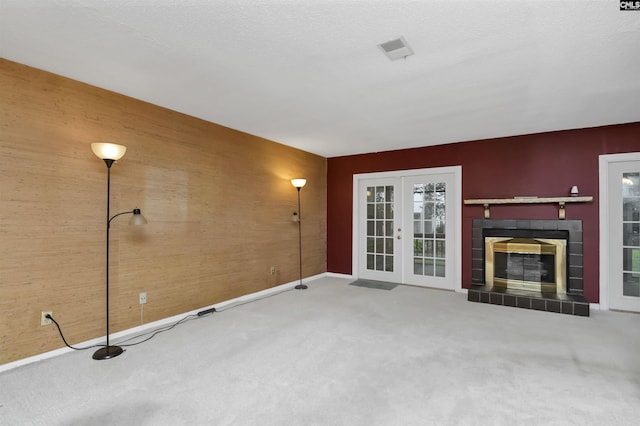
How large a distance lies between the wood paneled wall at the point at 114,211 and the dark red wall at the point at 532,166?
296cm

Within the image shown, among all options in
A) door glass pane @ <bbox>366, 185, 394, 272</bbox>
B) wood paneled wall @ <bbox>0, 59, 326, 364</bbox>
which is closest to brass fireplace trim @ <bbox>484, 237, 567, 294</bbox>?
door glass pane @ <bbox>366, 185, 394, 272</bbox>

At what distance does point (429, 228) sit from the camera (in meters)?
5.50

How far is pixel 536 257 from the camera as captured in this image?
4586 mm

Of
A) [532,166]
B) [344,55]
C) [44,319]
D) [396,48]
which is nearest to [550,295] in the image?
[532,166]

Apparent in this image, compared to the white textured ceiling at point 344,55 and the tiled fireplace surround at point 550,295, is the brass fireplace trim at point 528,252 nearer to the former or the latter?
the tiled fireplace surround at point 550,295

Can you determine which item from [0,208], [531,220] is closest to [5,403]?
[0,208]

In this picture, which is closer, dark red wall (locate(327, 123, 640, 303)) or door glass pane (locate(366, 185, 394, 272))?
dark red wall (locate(327, 123, 640, 303))

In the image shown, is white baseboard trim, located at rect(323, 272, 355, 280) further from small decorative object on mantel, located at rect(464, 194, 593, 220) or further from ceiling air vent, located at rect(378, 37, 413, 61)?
ceiling air vent, located at rect(378, 37, 413, 61)

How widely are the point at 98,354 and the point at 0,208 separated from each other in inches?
56.9

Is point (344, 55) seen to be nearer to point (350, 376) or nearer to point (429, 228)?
point (350, 376)

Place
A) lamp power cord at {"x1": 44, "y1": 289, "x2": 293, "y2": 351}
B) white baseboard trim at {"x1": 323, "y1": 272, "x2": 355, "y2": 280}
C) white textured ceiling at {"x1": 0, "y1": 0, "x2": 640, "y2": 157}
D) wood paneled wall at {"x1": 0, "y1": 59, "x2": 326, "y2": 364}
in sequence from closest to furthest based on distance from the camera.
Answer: white textured ceiling at {"x1": 0, "y1": 0, "x2": 640, "y2": 157} → wood paneled wall at {"x1": 0, "y1": 59, "x2": 326, "y2": 364} → lamp power cord at {"x1": 44, "y1": 289, "x2": 293, "y2": 351} → white baseboard trim at {"x1": 323, "y1": 272, "x2": 355, "y2": 280}

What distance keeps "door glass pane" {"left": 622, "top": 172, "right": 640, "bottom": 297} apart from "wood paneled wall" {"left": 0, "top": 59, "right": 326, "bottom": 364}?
5000 millimetres

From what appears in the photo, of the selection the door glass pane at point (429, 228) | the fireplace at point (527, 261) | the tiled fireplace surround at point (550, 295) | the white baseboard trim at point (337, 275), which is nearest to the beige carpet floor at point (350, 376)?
the tiled fireplace surround at point (550, 295)

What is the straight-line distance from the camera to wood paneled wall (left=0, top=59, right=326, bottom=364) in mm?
2572
